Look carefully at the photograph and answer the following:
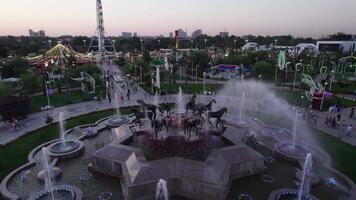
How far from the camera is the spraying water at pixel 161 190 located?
13.7 metres

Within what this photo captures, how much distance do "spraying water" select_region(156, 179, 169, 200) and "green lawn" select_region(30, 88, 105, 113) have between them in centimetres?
2615

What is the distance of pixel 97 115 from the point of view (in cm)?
3156

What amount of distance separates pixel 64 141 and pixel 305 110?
2813 cm

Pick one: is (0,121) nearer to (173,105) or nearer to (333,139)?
(173,105)

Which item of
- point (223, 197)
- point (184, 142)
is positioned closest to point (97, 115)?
point (184, 142)

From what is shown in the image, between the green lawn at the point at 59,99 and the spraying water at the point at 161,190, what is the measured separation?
85.8ft

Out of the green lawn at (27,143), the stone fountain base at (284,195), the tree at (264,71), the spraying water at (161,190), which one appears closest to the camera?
the spraying water at (161,190)

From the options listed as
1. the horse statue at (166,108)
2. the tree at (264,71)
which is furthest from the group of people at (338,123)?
the tree at (264,71)

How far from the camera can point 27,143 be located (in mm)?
23484

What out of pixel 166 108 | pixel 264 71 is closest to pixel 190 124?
pixel 166 108

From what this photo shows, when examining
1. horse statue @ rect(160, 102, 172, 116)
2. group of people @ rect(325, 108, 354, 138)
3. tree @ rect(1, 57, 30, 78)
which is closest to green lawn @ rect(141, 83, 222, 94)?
horse statue @ rect(160, 102, 172, 116)

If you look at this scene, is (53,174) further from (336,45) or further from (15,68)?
(336,45)

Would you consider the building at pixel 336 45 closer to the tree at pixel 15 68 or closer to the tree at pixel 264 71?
the tree at pixel 264 71

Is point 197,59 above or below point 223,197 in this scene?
above
